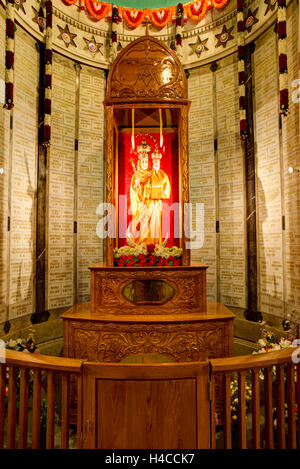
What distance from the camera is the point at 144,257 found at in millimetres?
A: 3955

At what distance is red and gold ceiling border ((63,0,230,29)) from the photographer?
5.96 metres

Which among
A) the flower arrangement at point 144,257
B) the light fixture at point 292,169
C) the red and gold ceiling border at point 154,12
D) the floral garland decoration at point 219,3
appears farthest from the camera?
the red and gold ceiling border at point 154,12

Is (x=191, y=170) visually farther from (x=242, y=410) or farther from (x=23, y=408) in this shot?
(x=23, y=408)

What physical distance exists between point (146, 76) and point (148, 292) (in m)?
3.18

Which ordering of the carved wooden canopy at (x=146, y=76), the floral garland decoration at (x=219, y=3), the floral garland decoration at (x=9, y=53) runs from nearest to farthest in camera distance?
the carved wooden canopy at (x=146, y=76) < the floral garland decoration at (x=9, y=53) < the floral garland decoration at (x=219, y=3)

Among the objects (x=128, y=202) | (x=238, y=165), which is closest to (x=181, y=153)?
(x=128, y=202)

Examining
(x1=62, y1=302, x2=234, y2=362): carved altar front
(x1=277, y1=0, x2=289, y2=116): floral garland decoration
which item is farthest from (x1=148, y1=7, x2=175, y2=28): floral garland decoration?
Result: (x1=62, y1=302, x2=234, y2=362): carved altar front

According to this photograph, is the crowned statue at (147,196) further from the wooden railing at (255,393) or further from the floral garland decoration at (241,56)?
the wooden railing at (255,393)

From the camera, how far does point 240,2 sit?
5359 mm

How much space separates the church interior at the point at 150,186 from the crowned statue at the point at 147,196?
0.02 m

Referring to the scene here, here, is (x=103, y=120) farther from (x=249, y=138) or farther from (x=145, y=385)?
(x=145, y=385)

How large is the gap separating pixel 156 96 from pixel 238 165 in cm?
231

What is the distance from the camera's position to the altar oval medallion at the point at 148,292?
3.77 m

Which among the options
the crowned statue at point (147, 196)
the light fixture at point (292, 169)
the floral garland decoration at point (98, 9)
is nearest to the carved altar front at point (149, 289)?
the crowned statue at point (147, 196)
